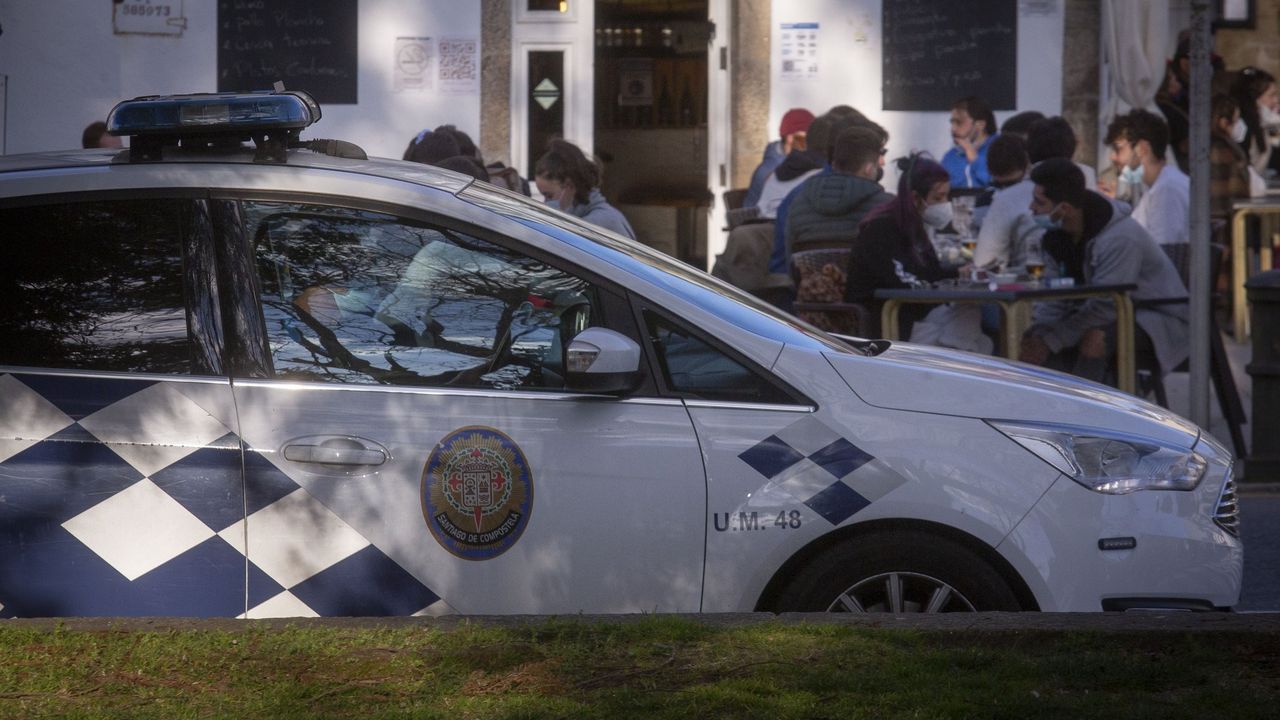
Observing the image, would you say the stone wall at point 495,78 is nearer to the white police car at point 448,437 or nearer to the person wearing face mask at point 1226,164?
the person wearing face mask at point 1226,164

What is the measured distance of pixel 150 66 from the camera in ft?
41.5

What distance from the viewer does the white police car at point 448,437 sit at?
12.3 ft

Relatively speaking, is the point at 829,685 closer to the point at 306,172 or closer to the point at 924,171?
the point at 306,172

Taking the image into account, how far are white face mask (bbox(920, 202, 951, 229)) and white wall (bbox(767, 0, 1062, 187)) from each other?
2.65 metres

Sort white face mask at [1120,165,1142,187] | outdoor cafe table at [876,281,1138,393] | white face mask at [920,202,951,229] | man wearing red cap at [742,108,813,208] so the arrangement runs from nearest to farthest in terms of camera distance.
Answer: outdoor cafe table at [876,281,1138,393], white face mask at [920,202,951,229], white face mask at [1120,165,1142,187], man wearing red cap at [742,108,813,208]

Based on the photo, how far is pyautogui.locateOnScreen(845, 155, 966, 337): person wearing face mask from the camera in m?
Result: 8.64

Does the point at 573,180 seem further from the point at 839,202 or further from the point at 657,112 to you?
the point at 657,112

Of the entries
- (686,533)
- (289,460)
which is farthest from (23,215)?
(686,533)

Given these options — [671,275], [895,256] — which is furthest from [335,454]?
[895,256]

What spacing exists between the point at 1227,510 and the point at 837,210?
5.36 m

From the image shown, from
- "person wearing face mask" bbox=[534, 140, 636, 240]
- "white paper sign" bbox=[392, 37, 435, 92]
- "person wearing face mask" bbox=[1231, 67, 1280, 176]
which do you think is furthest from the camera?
"person wearing face mask" bbox=[1231, 67, 1280, 176]

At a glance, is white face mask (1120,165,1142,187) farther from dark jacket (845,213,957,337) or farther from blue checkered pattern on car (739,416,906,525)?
blue checkered pattern on car (739,416,906,525)

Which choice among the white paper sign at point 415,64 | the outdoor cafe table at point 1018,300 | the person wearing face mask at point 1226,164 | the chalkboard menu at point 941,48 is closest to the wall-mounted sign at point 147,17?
the white paper sign at point 415,64

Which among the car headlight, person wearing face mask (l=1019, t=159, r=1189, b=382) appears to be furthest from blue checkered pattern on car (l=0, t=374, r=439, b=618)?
person wearing face mask (l=1019, t=159, r=1189, b=382)
